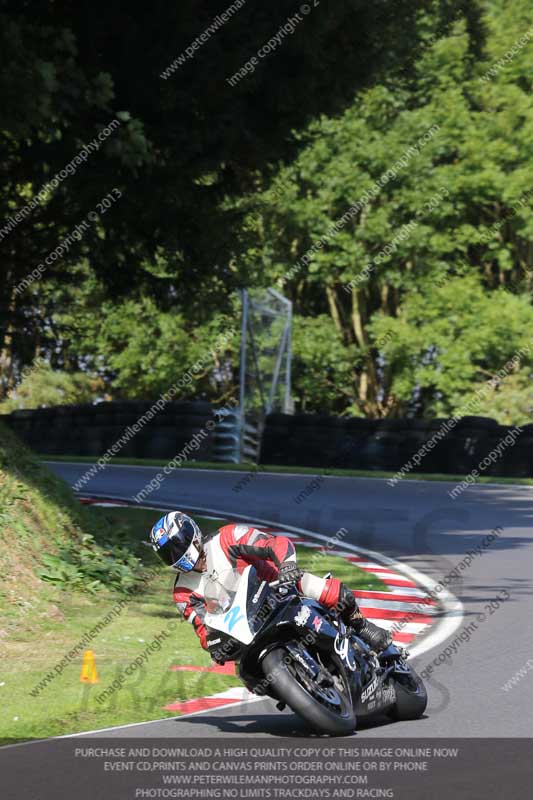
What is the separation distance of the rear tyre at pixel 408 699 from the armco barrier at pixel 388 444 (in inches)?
684

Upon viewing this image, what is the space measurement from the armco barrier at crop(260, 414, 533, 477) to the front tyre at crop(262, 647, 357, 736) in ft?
59.4

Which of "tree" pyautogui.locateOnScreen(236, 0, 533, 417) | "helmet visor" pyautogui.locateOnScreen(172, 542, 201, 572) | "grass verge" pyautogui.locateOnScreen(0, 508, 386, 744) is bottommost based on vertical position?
"grass verge" pyautogui.locateOnScreen(0, 508, 386, 744)

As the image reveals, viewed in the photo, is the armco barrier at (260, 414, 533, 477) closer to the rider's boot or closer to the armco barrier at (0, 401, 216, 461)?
the armco barrier at (0, 401, 216, 461)

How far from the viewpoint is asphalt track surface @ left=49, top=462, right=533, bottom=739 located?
743 cm

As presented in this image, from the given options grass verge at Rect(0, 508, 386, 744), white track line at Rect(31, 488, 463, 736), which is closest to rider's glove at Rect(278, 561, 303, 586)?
white track line at Rect(31, 488, 463, 736)

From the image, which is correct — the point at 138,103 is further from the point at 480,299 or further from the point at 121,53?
the point at 480,299

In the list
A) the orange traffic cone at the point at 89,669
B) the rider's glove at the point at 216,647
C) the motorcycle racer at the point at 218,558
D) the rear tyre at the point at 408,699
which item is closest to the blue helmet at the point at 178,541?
the motorcycle racer at the point at 218,558

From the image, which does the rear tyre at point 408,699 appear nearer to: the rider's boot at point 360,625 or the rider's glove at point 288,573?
the rider's boot at point 360,625

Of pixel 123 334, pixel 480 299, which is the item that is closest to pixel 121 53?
pixel 480 299

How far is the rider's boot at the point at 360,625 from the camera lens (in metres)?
7.51

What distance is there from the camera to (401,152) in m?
37.5
